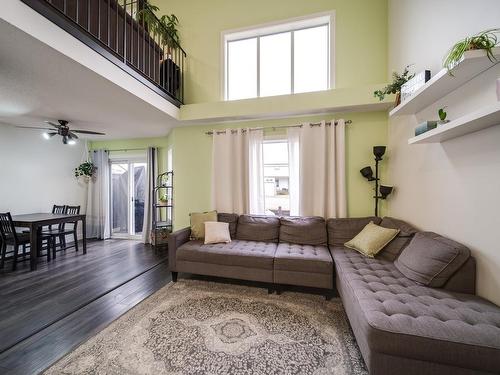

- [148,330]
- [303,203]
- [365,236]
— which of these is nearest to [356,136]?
[303,203]

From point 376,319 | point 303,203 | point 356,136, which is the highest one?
point 356,136

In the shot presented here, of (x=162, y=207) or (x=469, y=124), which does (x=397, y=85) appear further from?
(x=162, y=207)

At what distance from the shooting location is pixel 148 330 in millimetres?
1909

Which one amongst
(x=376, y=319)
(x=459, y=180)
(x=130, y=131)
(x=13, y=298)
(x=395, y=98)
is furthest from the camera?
(x=130, y=131)

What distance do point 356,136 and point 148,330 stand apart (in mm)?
3536

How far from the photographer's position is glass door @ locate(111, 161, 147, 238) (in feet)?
17.4

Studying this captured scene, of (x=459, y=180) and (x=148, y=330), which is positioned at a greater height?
(x=459, y=180)

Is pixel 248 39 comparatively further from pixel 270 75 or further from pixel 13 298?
pixel 13 298

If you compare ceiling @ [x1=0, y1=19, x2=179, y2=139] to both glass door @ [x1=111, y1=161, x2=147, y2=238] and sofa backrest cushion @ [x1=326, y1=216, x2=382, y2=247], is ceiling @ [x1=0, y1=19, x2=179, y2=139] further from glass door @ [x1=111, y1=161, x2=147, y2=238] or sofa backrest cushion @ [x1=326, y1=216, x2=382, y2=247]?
sofa backrest cushion @ [x1=326, y1=216, x2=382, y2=247]

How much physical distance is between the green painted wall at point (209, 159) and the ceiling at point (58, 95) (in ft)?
1.60

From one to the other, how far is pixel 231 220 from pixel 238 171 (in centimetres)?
83

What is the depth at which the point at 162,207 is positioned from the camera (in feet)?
15.9

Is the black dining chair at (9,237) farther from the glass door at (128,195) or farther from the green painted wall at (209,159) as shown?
the green painted wall at (209,159)

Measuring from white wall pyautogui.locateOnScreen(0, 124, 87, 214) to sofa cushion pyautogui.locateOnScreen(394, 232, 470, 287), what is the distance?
6.22 m
